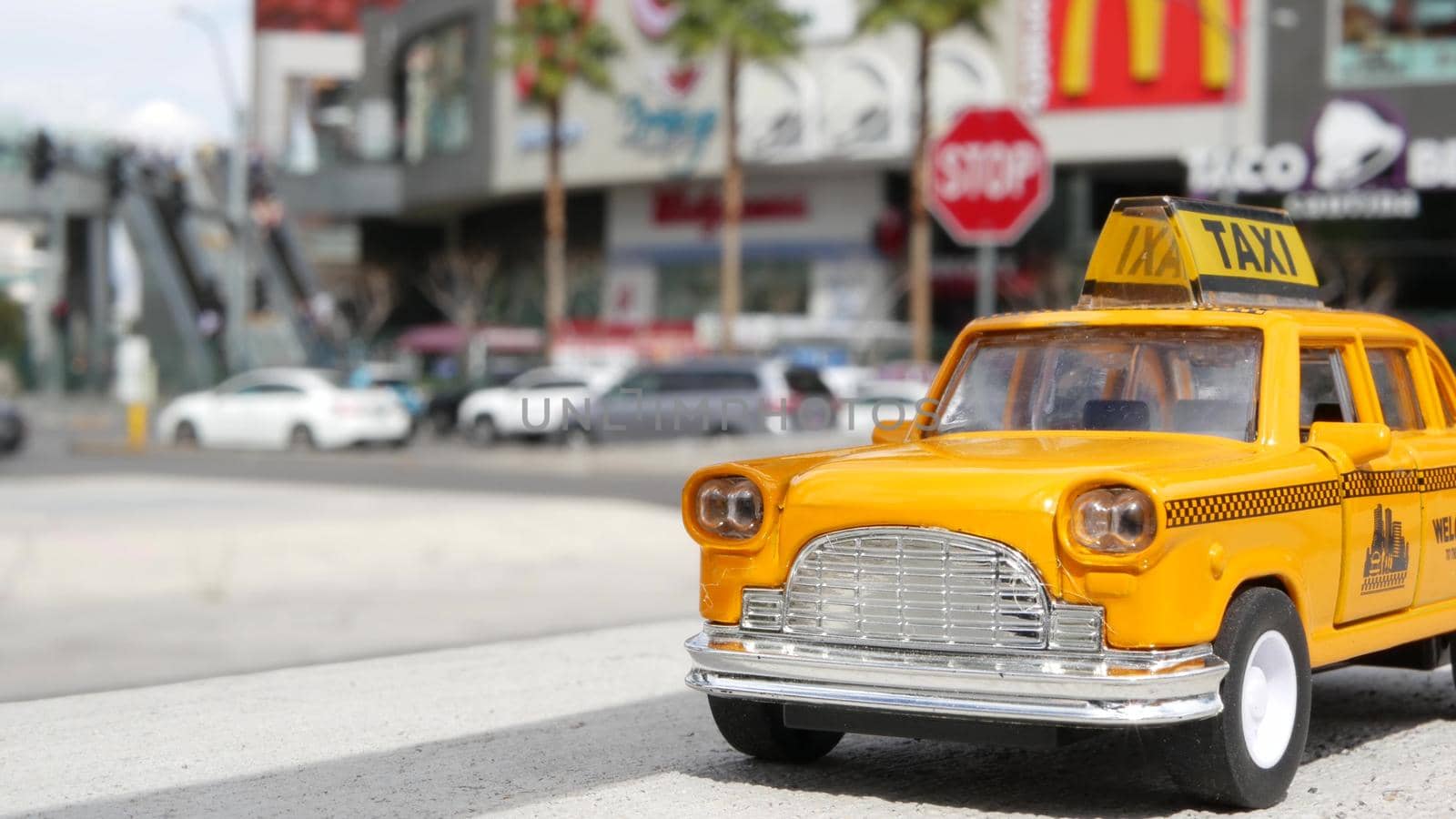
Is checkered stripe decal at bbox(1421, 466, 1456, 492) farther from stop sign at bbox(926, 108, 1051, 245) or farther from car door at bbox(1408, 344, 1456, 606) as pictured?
stop sign at bbox(926, 108, 1051, 245)

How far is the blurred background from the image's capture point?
1548cm

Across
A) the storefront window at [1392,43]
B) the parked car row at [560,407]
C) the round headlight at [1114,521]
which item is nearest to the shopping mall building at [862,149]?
the storefront window at [1392,43]

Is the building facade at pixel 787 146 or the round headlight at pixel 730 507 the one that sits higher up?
the building facade at pixel 787 146

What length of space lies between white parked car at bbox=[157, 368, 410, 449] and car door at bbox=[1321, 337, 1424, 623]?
29.6m

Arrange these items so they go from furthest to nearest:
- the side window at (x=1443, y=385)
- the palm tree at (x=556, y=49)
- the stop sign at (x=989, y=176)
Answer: the stop sign at (x=989, y=176)
the palm tree at (x=556, y=49)
the side window at (x=1443, y=385)

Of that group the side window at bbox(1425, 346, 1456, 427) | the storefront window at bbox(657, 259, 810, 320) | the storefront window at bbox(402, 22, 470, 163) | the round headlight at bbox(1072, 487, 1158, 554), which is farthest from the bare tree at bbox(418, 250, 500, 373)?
the round headlight at bbox(1072, 487, 1158, 554)

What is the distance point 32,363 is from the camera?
74.1 m

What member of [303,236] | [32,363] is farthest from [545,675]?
[303,236]

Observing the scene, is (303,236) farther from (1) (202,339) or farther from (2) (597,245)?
(1) (202,339)

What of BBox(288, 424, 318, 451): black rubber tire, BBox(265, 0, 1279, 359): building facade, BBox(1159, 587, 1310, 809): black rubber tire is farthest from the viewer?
BBox(265, 0, 1279, 359): building facade

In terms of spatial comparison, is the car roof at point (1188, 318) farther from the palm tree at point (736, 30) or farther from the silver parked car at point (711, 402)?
the palm tree at point (736, 30)

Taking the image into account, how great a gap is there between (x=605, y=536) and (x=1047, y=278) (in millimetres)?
47961

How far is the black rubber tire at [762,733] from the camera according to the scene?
709cm

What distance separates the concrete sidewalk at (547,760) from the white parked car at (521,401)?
29813mm
